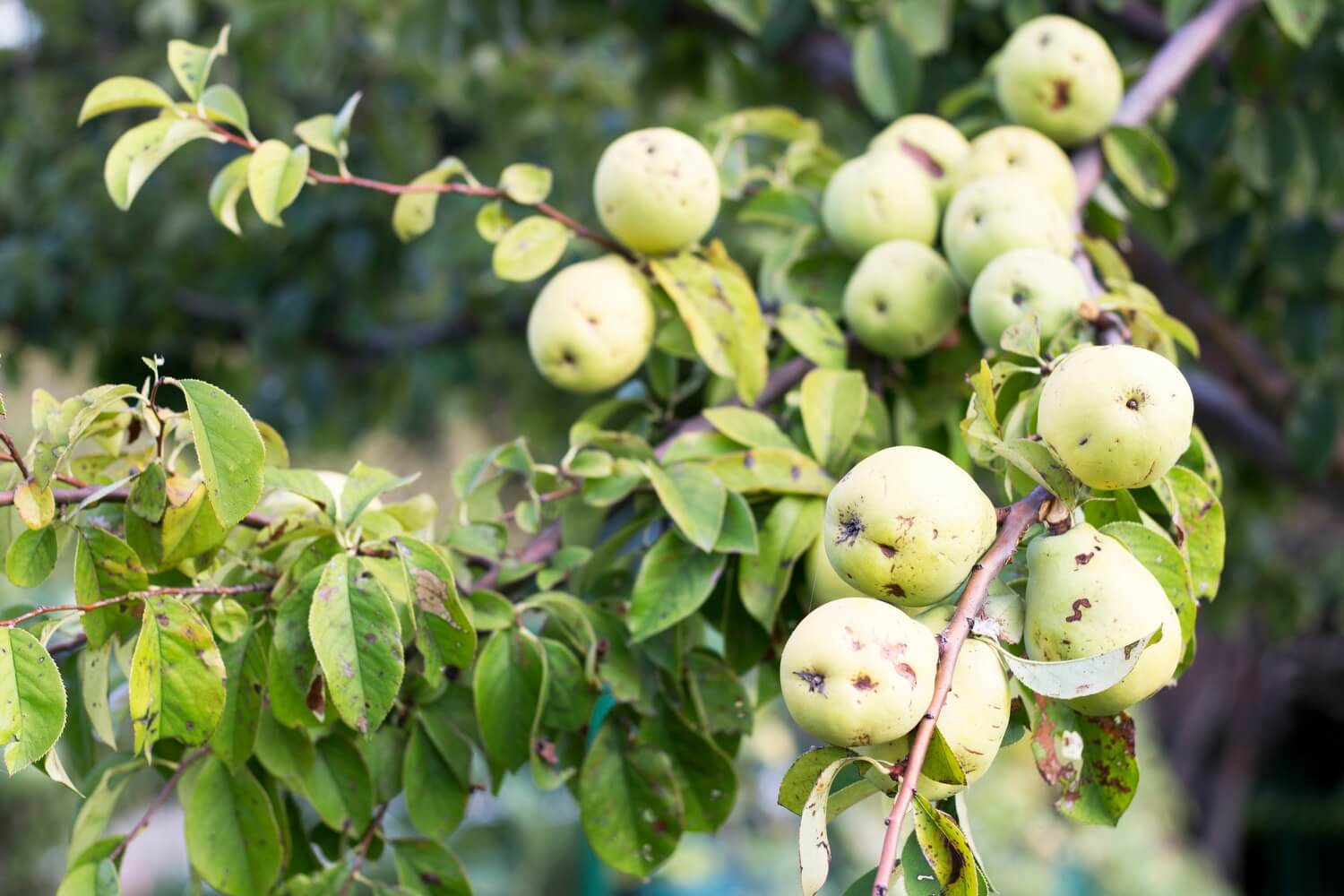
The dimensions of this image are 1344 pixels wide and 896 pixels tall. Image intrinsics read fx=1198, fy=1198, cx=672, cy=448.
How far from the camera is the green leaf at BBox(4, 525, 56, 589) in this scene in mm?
760

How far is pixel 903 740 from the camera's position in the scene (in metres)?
Answer: 0.69

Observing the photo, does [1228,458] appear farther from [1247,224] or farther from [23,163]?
[23,163]

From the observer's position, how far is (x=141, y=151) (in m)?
1.01

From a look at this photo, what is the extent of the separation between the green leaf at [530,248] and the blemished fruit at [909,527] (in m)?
0.46

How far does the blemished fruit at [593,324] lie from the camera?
109 centimetres

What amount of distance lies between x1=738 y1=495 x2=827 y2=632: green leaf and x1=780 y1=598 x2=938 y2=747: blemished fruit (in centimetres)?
23

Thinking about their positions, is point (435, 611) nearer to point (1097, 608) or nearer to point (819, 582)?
point (819, 582)

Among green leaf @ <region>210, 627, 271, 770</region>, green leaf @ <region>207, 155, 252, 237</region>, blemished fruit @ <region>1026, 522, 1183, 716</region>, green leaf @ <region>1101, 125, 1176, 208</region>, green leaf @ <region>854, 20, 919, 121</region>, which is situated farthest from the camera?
green leaf @ <region>854, 20, 919, 121</region>

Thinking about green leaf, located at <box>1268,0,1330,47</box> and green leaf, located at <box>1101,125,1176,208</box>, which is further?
green leaf, located at <box>1268,0,1330,47</box>

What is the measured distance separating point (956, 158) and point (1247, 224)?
837mm

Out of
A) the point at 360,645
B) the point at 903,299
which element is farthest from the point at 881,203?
the point at 360,645

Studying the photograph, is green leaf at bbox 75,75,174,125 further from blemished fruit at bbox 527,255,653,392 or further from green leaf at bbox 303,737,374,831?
green leaf at bbox 303,737,374,831

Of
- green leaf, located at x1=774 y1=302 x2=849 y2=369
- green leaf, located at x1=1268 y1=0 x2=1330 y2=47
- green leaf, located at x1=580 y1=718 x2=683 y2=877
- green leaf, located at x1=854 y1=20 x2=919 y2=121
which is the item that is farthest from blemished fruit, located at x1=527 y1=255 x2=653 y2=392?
green leaf, located at x1=1268 y1=0 x2=1330 y2=47

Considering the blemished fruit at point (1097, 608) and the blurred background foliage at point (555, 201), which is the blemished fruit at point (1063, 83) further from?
the blemished fruit at point (1097, 608)
